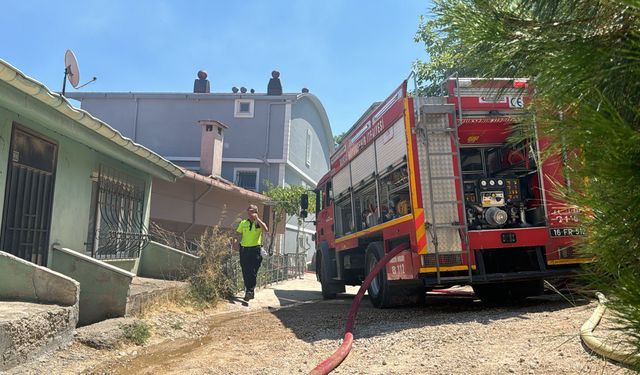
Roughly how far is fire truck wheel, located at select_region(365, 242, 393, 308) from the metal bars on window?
3764 mm

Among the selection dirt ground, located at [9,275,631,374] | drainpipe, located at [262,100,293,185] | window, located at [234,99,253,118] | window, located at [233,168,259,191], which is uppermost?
window, located at [234,99,253,118]

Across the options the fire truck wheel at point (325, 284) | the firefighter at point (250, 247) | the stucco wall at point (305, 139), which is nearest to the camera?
the firefighter at point (250, 247)

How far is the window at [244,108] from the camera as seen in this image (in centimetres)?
2211

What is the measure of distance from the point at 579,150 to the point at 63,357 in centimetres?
459

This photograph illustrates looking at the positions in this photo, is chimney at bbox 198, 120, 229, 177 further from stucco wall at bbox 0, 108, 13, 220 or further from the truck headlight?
the truck headlight

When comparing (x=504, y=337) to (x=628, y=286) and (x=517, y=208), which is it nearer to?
(x=517, y=208)

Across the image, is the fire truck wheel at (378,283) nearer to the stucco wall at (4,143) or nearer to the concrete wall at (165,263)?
the concrete wall at (165,263)

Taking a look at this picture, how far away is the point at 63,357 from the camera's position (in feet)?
14.6

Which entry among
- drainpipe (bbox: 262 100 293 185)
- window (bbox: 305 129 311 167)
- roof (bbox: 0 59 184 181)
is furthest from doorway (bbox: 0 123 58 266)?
window (bbox: 305 129 311 167)

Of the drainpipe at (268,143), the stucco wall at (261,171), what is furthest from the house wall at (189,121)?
the stucco wall at (261,171)

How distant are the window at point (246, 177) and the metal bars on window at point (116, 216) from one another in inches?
487

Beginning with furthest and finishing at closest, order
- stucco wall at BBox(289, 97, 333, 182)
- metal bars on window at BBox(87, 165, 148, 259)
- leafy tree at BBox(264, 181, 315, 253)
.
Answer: stucco wall at BBox(289, 97, 333, 182)
leafy tree at BBox(264, 181, 315, 253)
metal bars on window at BBox(87, 165, 148, 259)

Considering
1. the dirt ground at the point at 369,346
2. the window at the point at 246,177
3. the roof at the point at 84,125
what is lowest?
the dirt ground at the point at 369,346

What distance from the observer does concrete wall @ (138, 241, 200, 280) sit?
8797 millimetres
